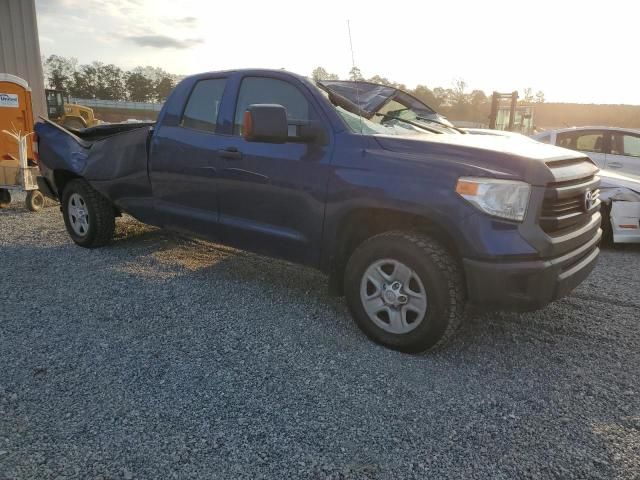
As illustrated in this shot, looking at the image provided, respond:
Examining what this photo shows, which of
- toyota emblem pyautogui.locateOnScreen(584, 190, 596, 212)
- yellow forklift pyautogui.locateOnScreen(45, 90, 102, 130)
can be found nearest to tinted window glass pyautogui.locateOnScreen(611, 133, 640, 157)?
toyota emblem pyautogui.locateOnScreen(584, 190, 596, 212)

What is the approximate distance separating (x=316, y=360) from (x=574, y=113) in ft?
223

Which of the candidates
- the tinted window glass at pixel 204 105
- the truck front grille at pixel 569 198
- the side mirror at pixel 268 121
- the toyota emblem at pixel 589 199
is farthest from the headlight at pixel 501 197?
the tinted window glass at pixel 204 105

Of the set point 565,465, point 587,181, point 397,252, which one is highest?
point 587,181

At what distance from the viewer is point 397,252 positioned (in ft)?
10.4

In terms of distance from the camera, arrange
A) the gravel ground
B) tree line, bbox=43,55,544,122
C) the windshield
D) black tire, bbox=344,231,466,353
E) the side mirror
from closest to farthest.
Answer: the gravel ground, black tire, bbox=344,231,466,353, the side mirror, the windshield, tree line, bbox=43,55,544,122

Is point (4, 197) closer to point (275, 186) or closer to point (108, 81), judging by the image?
point (275, 186)

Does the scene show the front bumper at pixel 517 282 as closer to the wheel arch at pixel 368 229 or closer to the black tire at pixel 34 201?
the wheel arch at pixel 368 229

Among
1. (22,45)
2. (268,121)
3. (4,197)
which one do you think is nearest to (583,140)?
(268,121)

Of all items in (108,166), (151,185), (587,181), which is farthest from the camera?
(108,166)

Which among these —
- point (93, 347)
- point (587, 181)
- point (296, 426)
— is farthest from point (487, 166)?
point (93, 347)

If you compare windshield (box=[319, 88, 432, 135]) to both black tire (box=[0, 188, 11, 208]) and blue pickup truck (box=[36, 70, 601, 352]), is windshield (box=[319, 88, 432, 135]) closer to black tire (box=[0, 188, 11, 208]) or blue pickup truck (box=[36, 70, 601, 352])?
blue pickup truck (box=[36, 70, 601, 352])

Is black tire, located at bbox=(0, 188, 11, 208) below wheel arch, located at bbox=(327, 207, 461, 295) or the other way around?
below

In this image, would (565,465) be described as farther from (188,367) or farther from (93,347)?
(93,347)

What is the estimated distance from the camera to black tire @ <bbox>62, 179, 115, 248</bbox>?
17.6ft
